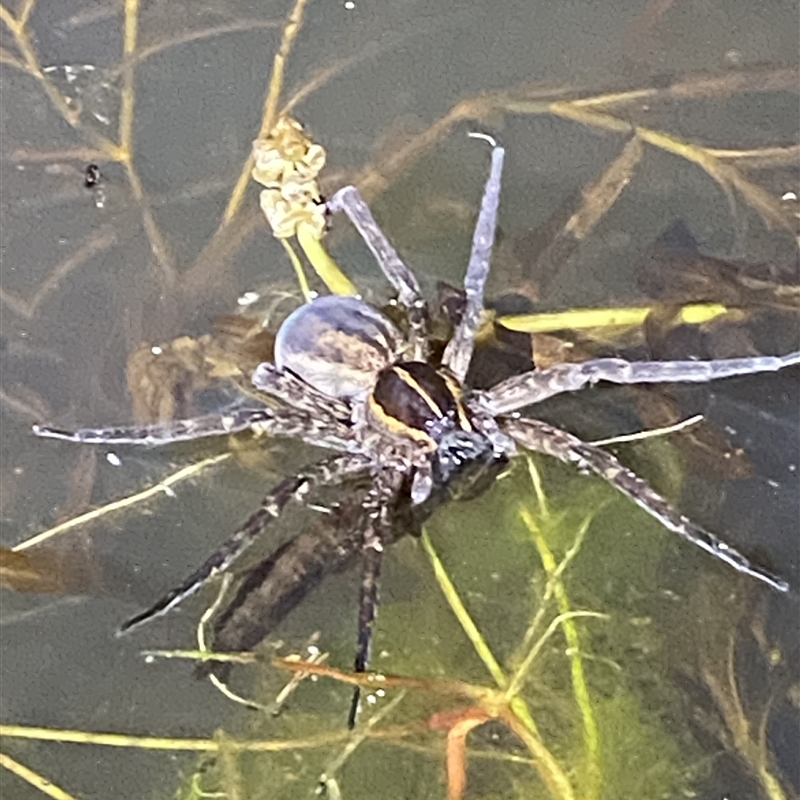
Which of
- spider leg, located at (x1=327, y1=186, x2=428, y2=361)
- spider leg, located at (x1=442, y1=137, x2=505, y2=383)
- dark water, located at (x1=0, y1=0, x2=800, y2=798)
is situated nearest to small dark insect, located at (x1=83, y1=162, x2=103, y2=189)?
dark water, located at (x1=0, y1=0, x2=800, y2=798)

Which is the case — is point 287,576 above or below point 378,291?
below

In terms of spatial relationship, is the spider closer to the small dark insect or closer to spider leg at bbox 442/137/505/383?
spider leg at bbox 442/137/505/383

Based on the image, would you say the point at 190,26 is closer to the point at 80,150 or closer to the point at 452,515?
the point at 80,150

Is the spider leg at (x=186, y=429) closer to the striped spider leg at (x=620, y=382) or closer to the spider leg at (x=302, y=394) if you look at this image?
the spider leg at (x=302, y=394)

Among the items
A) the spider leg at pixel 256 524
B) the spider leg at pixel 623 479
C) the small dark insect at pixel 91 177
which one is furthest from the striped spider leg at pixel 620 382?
the small dark insect at pixel 91 177

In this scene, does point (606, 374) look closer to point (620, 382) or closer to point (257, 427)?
point (620, 382)

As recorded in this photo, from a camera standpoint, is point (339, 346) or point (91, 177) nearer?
point (339, 346)

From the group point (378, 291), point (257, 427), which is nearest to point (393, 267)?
point (378, 291)
